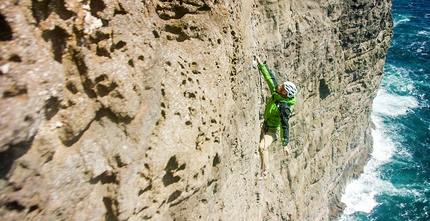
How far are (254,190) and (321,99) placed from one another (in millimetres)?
7699

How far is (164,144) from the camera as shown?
5402 mm

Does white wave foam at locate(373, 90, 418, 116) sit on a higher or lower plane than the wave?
higher

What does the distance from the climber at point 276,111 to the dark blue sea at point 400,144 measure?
1349 cm

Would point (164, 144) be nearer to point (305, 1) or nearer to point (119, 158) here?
point (119, 158)

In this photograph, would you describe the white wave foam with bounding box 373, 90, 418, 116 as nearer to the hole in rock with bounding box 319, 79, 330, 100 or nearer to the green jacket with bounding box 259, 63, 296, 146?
the hole in rock with bounding box 319, 79, 330, 100

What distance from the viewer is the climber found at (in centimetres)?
819

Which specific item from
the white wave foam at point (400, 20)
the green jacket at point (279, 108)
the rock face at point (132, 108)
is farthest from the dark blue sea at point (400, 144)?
the green jacket at point (279, 108)

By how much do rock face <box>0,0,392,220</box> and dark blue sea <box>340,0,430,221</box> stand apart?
1390cm

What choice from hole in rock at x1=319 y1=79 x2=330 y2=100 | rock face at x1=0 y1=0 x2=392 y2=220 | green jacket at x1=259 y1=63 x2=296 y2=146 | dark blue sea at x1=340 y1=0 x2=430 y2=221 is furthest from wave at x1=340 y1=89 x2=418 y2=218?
green jacket at x1=259 y1=63 x2=296 y2=146

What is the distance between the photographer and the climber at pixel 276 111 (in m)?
8.19

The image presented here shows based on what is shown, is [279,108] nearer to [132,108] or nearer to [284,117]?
[284,117]

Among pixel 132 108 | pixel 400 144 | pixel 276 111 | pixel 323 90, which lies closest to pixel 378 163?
pixel 400 144

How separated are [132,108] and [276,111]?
15.7ft

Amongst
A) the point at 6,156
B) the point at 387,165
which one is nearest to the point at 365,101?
the point at 387,165
